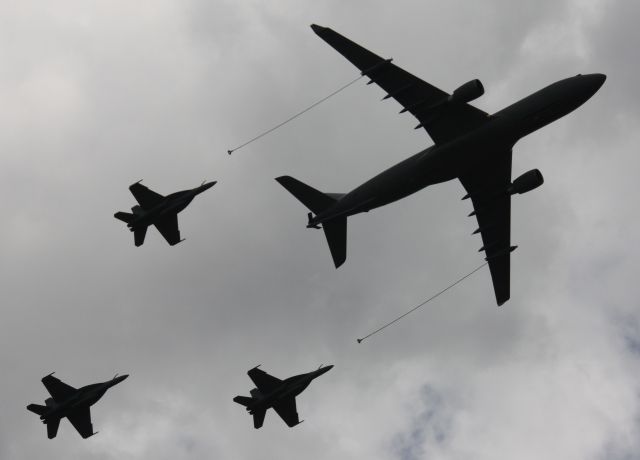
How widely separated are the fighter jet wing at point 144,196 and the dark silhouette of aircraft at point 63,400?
17.0m

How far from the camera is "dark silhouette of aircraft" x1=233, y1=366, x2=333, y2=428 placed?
244 feet

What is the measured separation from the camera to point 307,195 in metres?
64.0

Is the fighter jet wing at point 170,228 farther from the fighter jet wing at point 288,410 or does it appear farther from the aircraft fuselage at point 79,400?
the fighter jet wing at point 288,410

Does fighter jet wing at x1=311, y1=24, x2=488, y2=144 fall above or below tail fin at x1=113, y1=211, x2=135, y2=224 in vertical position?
below

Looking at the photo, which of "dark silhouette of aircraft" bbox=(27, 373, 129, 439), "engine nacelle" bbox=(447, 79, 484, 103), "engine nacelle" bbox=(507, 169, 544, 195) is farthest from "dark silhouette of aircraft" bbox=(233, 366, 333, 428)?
"engine nacelle" bbox=(447, 79, 484, 103)

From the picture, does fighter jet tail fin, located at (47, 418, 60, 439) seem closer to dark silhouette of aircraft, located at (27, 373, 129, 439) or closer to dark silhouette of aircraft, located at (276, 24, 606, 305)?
dark silhouette of aircraft, located at (27, 373, 129, 439)

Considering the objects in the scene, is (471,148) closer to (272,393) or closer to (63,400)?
(272,393)

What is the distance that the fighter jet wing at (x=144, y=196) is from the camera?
68.1 metres

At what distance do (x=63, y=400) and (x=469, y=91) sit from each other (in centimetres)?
4539

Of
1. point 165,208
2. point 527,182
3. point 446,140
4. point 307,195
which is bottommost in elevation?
point 527,182

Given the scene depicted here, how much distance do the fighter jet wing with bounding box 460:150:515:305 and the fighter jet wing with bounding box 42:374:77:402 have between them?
38663mm

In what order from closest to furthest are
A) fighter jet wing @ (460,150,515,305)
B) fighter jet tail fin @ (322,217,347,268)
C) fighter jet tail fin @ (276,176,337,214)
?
fighter jet tail fin @ (276,176,337,214)
fighter jet wing @ (460,150,515,305)
fighter jet tail fin @ (322,217,347,268)

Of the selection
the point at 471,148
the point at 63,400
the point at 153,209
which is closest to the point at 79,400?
the point at 63,400

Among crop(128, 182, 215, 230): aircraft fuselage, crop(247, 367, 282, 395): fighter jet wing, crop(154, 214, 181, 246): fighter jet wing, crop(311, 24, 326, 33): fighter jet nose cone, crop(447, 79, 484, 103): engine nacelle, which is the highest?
crop(128, 182, 215, 230): aircraft fuselage
